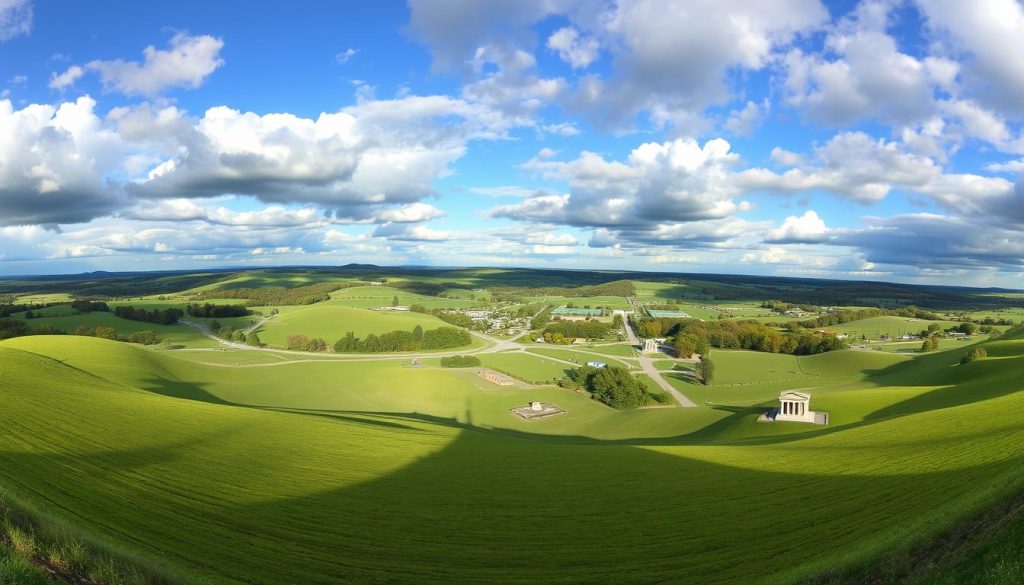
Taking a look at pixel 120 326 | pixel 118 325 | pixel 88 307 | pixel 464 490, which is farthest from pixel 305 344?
pixel 464 490

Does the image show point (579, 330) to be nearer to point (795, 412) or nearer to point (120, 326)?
point (795, 412)

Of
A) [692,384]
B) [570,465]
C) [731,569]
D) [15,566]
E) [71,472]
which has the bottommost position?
[692,384]

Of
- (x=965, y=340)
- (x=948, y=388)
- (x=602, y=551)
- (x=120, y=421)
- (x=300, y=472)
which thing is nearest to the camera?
(x=602, y=551)

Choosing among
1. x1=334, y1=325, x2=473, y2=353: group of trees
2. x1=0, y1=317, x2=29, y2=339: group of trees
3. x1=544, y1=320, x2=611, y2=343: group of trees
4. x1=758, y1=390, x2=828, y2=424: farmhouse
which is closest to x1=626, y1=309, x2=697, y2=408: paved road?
x1=758, y1=390, x2=828, y2=424: farmhouse

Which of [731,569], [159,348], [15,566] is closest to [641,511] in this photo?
[731,569]

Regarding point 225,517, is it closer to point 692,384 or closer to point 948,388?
point 948,388

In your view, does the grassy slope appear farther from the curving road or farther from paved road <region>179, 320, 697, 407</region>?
paved road <region>179, 320, 697, 407</region>
